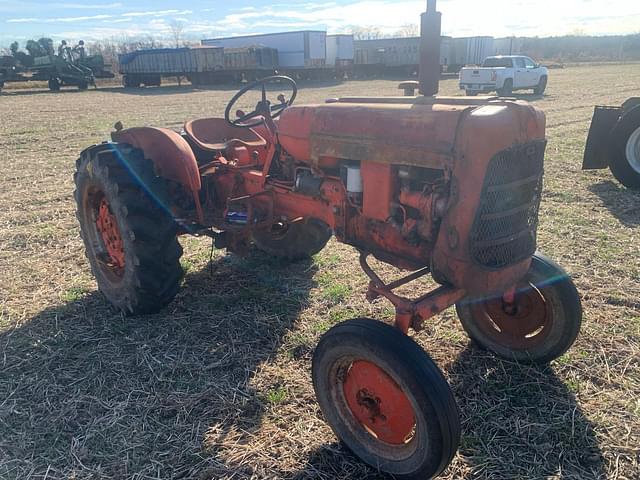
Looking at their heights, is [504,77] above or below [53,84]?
above

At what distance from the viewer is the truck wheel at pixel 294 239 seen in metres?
→ 4.22

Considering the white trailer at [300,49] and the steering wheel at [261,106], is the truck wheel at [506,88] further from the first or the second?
the steering wheel at [261,106]

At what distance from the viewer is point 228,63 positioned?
3086cm

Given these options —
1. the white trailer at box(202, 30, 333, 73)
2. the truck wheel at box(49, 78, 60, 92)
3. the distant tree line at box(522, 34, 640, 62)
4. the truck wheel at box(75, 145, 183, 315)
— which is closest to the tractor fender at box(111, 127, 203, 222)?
the truck wheel at box(75, 145, 183, 315)

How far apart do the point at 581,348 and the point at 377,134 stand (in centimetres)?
183

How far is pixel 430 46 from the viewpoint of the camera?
8.29ft

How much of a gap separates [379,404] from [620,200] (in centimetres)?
489

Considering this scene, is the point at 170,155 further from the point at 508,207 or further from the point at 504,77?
the point at 504,77

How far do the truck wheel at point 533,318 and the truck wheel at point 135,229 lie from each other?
6.19 ft

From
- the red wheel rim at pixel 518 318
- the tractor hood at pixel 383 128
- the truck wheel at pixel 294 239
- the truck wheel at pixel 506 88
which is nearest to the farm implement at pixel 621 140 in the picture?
the truck wheel at pixel 294 239

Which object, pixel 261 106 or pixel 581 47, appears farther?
pixel 581 47

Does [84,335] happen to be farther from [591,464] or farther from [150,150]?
[591,464]

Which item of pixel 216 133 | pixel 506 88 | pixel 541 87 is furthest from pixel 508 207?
pixel 541 87

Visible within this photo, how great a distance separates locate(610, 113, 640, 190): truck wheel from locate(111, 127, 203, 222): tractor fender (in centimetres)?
527
